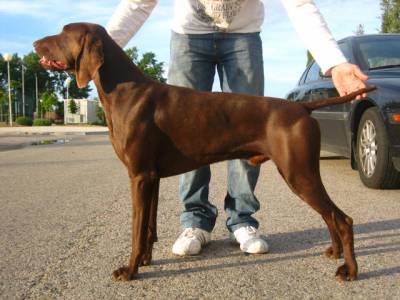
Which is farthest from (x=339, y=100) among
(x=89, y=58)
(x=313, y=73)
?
(x=313, y=73)

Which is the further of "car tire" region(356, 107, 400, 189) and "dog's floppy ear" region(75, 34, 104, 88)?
"car tire" region(356, 107, 400, 189)

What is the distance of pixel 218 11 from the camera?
141 inches

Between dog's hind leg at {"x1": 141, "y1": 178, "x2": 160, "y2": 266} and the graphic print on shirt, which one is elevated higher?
the graphic print on shirt

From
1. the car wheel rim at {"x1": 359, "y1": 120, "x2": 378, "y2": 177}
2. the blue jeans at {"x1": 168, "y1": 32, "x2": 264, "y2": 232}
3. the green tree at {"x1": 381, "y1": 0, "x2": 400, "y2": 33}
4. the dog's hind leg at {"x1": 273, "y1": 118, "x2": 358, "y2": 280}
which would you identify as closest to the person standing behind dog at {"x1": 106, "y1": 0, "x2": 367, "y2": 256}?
the blue jeans at {"x1": 168, "y1": 32, "x2": 264, "y2": 232}

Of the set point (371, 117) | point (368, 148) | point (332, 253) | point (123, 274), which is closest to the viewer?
point (123, 274)

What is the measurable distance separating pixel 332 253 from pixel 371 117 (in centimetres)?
285

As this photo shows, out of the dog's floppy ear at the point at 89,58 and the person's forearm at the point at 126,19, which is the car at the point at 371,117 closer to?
the person's forearm at the point at 126,19

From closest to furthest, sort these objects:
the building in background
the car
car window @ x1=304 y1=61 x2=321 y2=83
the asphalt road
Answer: the asphalt road → the car → car window @ x1=304 y1=61 x2=321 y2=83 → the building in background

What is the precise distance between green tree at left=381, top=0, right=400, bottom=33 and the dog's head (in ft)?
96.1

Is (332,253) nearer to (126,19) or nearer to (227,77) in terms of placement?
(227,77)

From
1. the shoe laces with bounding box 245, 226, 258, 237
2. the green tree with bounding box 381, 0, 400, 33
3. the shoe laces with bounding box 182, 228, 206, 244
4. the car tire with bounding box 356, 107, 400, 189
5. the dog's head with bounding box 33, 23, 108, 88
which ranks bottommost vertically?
the shoe laces with bounding box 182, 228, 206, 244

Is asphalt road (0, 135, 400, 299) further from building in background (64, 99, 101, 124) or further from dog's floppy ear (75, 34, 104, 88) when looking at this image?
building in background (64, 99, 101, 124)

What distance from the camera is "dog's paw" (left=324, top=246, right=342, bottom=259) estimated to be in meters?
3.24

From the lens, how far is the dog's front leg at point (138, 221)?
2.88m
